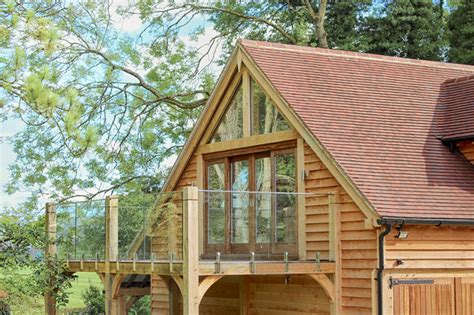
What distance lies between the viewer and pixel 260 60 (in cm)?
1625

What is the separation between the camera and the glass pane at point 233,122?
54.6 ft

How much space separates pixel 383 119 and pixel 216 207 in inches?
150

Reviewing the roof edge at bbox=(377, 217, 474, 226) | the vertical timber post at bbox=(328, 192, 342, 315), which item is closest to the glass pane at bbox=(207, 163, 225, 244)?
the vertical timber post at bbox=(328, 192, 342, 315)

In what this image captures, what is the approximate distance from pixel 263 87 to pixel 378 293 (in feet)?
15.1

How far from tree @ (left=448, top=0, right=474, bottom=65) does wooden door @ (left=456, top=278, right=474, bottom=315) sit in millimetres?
15769

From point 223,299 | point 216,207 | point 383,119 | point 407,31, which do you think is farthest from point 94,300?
point 407,31

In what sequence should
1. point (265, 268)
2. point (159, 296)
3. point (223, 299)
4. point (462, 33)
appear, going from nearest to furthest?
point (265, 268) < point (223, 299) < point (159, 296) < point (462, 33)

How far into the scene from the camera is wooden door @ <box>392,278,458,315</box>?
13.6m

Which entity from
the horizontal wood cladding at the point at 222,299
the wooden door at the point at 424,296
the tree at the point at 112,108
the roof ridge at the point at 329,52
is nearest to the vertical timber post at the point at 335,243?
the wooden door at the point at 424,296

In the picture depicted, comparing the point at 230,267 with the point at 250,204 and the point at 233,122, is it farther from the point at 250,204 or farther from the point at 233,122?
the point at 233,122

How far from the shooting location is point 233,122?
16.9 metres

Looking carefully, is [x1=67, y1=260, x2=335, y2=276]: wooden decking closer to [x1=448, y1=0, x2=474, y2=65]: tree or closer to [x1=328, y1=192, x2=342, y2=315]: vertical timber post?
[x1=328, y1=192, x2=342, y2=315]: vertical timber post

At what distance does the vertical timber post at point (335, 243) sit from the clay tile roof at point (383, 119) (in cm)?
65

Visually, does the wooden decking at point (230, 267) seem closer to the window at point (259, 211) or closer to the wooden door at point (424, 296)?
the window at point (259, 211)
